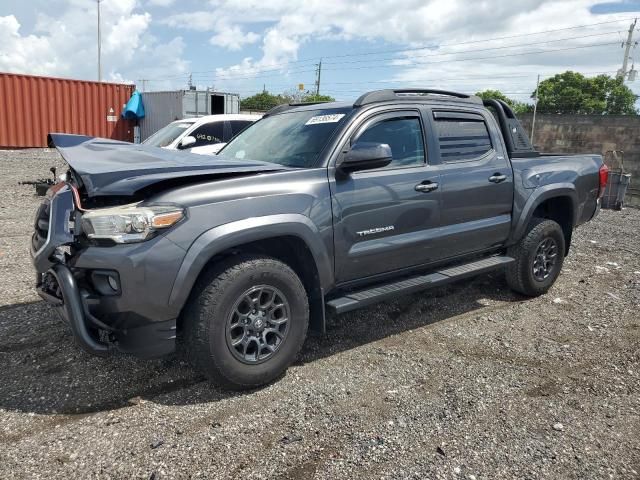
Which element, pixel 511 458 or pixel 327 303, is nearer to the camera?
pixel 511 458

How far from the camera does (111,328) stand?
2869 millimetres

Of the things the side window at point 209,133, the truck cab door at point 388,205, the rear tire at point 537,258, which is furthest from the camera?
the side window at point 209,133

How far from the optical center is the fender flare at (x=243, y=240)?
288cm

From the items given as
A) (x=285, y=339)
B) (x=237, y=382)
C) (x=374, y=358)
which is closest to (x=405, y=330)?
(x=374, y=358)

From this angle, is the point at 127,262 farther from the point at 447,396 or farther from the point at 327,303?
the point at 447,396

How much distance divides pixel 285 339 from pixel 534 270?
2997mm

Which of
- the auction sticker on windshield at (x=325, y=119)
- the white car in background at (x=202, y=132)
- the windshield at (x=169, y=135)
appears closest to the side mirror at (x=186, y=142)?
the white car in background at (x=202, y=132)

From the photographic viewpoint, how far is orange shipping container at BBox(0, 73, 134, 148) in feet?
60.4

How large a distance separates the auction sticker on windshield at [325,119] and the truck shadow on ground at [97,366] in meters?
1.67

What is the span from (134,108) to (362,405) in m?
19.1

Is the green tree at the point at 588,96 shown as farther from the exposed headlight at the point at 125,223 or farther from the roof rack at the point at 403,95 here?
the exposed headlight at the point at 125,223

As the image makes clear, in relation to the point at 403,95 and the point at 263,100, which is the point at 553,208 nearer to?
the point at 403,95

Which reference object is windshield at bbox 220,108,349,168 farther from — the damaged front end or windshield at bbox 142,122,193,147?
windshield at bbox 142,122,193,147

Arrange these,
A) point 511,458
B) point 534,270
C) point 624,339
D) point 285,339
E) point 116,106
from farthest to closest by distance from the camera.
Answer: point 116,106 < point 534,270 < point 624,339 < point 285,339 < point 511,458
